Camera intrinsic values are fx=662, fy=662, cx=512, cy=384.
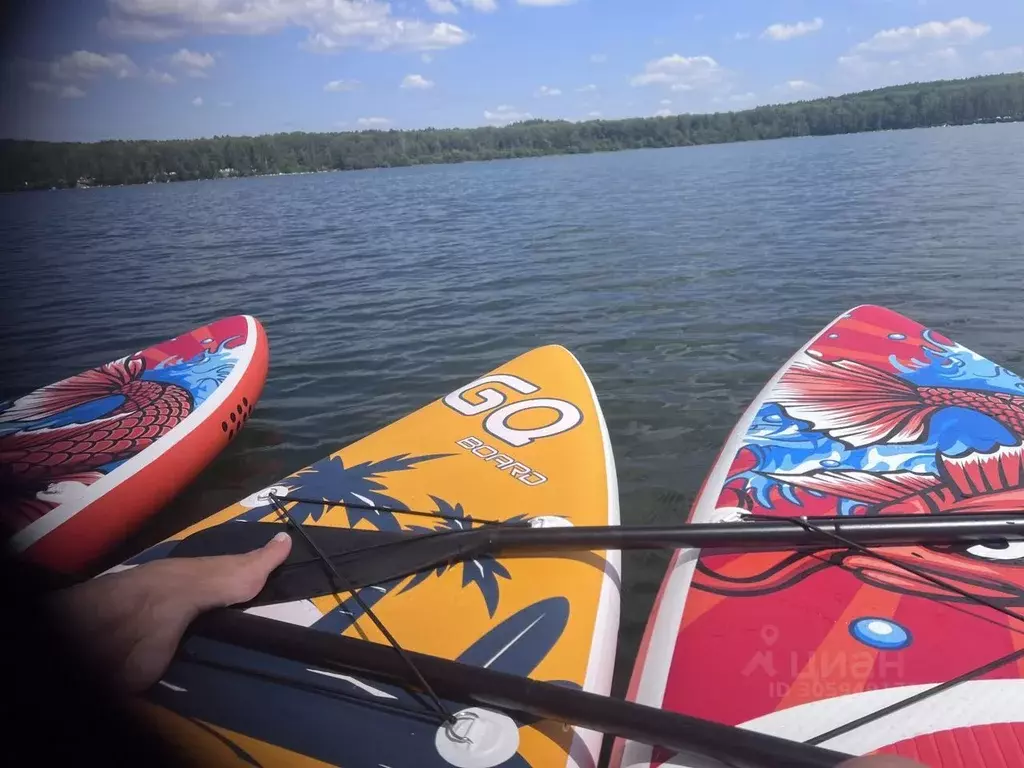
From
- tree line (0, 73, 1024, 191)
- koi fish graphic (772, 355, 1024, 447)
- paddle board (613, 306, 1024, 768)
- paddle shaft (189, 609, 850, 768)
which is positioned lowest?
paddle board (613, 306, 1024, 768)

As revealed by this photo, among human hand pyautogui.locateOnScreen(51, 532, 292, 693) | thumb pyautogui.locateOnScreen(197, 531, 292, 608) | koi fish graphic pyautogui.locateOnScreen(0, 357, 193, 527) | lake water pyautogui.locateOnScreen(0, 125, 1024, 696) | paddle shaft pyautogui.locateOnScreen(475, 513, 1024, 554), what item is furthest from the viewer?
lake water pyautogui.locateOnScreen(0, 125, 1024, 696)

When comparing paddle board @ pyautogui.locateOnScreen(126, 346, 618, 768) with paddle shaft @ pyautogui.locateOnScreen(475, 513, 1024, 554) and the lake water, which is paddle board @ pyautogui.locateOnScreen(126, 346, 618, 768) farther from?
the lake water

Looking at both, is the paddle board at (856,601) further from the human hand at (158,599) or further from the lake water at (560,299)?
the human hand at (158,599)

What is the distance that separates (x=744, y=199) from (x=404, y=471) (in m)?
19.2

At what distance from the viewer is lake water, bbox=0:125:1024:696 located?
225 inches

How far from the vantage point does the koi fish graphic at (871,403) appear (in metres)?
4.12

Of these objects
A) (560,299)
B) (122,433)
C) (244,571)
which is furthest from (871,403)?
(560,299)

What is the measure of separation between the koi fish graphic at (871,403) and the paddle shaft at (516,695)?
2753 mm

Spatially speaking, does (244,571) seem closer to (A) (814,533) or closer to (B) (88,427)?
(A) (814,533)

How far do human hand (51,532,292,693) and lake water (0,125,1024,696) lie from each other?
1.06 m

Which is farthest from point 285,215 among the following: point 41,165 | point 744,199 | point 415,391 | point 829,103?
point 829,103

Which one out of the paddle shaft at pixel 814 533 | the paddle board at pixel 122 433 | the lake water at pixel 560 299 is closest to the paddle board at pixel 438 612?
the paddle shaft at pixel 814 533

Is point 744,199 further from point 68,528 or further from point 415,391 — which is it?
point 68,528

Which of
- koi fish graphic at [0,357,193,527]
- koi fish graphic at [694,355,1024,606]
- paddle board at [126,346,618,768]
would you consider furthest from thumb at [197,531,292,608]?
koi fish graphic at [694,355,1024,606]
